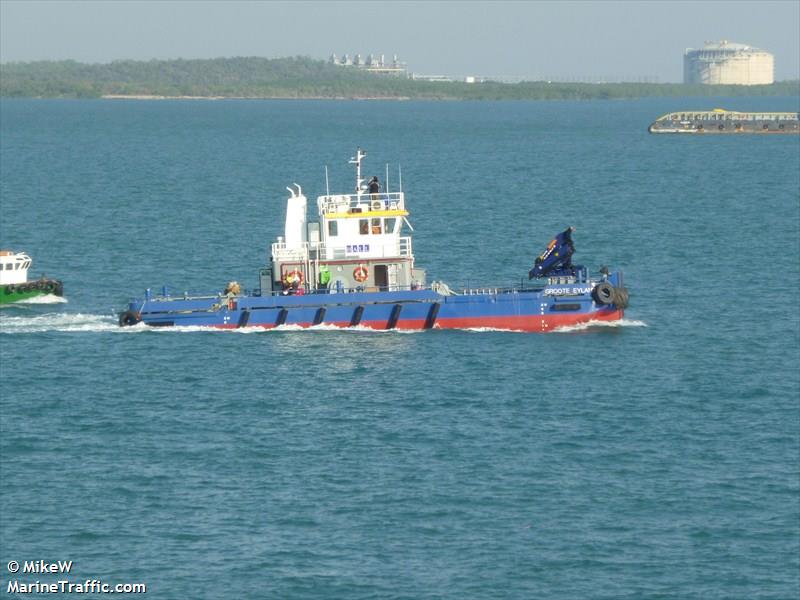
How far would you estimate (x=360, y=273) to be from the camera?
6356 centimetres

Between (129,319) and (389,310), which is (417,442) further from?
(129,319)

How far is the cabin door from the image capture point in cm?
6372

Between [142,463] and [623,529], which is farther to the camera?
[142,463]

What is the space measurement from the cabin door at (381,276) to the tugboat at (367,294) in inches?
1.6

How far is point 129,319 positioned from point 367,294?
9601 mm

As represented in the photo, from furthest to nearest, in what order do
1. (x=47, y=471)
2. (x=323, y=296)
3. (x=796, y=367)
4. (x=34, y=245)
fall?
(x=34, y=245) → (x=323, y=296) → (x=796, y=367) → (x=47, y=471)

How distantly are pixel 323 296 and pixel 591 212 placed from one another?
5250cm

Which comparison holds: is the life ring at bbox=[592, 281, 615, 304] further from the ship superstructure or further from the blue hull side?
the ship superstructure

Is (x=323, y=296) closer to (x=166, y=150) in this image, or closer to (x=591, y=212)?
(x=591, y=212)

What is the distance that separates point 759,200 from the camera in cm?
12069

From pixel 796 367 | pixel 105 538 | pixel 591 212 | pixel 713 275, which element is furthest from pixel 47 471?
pixel 591 212

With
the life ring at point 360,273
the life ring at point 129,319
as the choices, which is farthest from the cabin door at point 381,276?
the life ring at point 129,319

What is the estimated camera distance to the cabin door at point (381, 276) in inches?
2509

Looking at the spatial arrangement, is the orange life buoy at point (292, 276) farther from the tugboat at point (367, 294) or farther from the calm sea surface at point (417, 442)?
the calm sea surface at point (417, 442)
